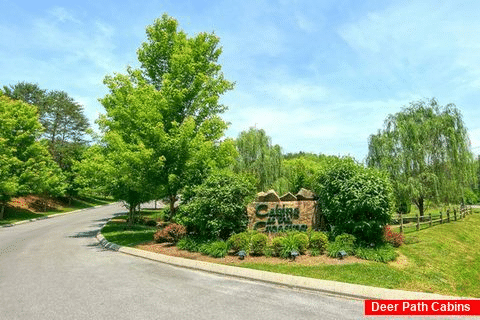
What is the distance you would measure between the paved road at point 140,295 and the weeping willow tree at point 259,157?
1947 centimetres

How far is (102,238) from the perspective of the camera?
60.1 ft

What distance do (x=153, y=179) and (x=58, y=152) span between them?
4468 cm

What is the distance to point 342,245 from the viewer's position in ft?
39.9

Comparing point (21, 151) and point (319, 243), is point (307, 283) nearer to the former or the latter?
point (319, 243)

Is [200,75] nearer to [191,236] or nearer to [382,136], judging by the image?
[191,236]

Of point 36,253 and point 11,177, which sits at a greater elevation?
point 11,177

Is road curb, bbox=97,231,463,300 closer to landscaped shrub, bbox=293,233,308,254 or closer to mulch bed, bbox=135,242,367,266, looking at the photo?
mulch bed, bbox=135,242,367,266

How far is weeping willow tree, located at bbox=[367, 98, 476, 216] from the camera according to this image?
22.7 m

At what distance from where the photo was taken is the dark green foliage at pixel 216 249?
12359 mm

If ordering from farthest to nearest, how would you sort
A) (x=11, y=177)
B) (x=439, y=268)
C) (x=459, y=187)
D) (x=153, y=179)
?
(x=11, y=177), (x=459, y=187), (x=153, y=179), (x=439, y=268)

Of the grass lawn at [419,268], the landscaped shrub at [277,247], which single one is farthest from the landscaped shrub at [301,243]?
the grass lawn at [419,268]

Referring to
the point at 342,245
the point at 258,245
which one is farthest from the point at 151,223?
the point at 342,245

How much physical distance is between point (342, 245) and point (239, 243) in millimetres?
3958

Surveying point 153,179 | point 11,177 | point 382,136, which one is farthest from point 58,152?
point 382,136
